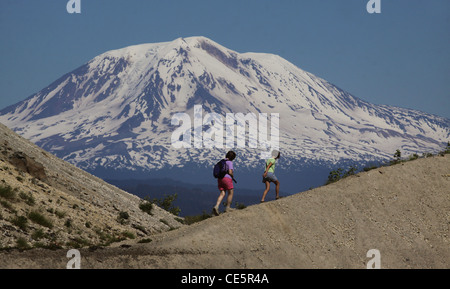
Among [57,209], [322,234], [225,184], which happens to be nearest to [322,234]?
[322,234]

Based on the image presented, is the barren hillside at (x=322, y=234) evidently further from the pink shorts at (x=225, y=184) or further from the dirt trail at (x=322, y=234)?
the pink shorts at (x=225, y=184)

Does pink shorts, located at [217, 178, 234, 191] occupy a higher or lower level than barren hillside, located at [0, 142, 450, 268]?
higher

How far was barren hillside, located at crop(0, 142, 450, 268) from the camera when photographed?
21641mm

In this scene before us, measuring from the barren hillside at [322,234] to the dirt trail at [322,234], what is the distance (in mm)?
33

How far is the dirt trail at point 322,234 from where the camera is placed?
71.0 ft

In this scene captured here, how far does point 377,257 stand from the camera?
24422mm

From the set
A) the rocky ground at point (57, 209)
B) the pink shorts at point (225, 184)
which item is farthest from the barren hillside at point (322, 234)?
the rocky ground at point (57, 209)

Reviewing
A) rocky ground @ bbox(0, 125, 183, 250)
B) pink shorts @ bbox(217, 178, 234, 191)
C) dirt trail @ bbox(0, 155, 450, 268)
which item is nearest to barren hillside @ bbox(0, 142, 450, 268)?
dirt trail @ bbox(0, 155, 450, 268)

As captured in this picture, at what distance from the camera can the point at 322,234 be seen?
2500cm

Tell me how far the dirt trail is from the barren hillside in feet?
0.11

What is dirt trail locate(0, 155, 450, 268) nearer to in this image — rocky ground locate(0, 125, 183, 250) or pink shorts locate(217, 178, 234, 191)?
pink shorts locate(217, 178, 234, 191)

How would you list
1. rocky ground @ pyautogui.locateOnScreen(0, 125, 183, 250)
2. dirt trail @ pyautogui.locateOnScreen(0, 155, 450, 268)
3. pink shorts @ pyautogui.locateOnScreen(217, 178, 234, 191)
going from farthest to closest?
rocky ground @ pyautogui.locateOnScreen(0, 125, 183, 250) < pink shorts @ pyautogui.locateOnScreen(217, 178, 234, 191) < dirt trail @ pyautogui.locateOnScreen(0, 155, 450, 268)

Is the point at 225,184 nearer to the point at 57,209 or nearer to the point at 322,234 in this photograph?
the point at 322,234
